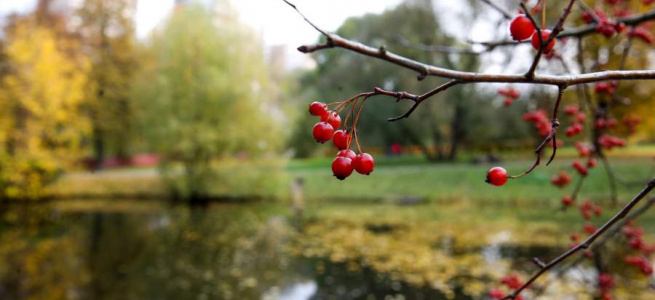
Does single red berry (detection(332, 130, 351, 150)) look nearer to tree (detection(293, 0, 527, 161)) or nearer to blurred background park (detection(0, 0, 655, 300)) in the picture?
blurred background park (detection(0, 0, 655, 300))

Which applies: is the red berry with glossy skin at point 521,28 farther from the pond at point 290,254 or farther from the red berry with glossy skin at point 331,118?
the pond at point 290,254

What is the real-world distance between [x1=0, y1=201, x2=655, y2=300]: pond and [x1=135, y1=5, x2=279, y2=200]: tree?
2919mm

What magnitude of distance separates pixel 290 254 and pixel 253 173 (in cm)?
850

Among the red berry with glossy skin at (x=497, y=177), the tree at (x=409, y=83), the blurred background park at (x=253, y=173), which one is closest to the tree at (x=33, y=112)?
the blurred background park at (x=253, y=173)

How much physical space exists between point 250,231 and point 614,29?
9487mm

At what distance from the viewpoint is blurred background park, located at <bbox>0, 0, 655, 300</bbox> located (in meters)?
6.91

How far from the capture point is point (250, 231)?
10.7 m

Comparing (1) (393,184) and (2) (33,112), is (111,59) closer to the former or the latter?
(2) (33,112)

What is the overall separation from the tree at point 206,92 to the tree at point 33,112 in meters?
2.56

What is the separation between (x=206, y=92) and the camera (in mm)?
15289

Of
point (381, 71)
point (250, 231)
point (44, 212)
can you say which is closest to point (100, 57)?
point (44, 212)

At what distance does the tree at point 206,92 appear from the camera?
15312 mm

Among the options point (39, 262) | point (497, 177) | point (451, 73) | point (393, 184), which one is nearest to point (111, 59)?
point (393, 184)

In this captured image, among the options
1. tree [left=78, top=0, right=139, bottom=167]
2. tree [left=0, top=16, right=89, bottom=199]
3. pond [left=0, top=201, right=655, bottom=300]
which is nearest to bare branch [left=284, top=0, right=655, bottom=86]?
pond [left=0, top=201, right=655, bottom=300]
